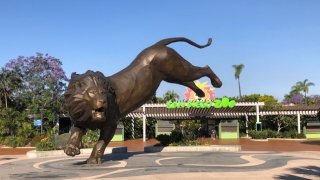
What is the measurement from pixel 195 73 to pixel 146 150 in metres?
6.95

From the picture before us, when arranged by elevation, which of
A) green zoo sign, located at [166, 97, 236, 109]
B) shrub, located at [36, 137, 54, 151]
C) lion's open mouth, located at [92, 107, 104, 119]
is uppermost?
green zoo sign, located at [166, 97, 236, 109]

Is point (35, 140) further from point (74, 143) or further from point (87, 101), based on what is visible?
point (87, 101)

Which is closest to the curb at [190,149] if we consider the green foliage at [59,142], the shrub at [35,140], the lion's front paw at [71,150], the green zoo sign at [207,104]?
the green foliage at [59,142]

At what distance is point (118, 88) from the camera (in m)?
12.8

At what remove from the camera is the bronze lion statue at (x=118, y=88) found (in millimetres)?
11695

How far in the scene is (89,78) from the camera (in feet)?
39.5

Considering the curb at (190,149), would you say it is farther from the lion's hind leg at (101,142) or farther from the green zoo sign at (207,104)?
the green zoo sign at (207,104)

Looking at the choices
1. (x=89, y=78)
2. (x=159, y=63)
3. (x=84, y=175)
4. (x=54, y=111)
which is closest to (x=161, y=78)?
(x=159, y=63)

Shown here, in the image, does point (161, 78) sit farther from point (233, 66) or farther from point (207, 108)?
point (233, 66)

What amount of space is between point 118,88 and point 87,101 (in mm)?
1438

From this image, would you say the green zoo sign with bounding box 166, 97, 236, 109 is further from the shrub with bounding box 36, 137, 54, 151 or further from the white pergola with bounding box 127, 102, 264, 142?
the shrub with bounding box 36, 137, 54, 151

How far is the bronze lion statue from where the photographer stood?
38.4 feet

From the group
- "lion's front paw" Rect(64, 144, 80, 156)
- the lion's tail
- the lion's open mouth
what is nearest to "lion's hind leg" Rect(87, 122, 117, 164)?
the lion's open mouth

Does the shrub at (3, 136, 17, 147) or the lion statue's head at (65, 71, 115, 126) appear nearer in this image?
the lion statue's head at (65, 71, 115, 126)
